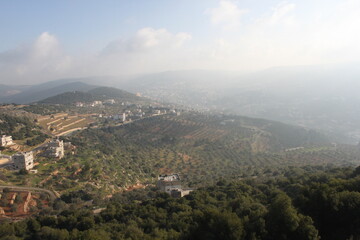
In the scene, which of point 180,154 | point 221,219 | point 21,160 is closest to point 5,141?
point 21,160

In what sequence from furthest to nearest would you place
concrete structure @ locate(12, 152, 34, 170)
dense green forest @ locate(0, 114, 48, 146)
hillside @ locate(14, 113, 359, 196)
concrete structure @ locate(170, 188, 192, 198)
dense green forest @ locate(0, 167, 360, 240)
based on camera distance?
1. dense green forest @ locate(0, 114, 48, 146)
2. hillside @ locate(14, 113, 359, 196)
3. concrete structure @ locate(12, 152, 34, 170)
4. concrete structure @ locate(170, 188, 192, 198)
5. dense green forest @ locate(0, 167, 360, 240)

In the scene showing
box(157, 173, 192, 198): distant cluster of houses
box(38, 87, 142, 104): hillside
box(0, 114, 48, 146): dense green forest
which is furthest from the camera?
box(38, 87, 142, 104): hillside

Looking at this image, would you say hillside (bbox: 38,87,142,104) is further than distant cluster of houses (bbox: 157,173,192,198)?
Yes

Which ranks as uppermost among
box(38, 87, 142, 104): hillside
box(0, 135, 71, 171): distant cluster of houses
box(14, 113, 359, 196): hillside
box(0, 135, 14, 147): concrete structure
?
box(38, 87, 142, 104): hillside

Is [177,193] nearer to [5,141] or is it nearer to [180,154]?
[180,154]

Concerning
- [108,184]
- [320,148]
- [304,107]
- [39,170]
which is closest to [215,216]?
[108,184]

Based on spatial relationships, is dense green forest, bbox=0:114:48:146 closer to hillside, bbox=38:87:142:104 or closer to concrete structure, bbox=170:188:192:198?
concrete structure, bbox=170:188:192:198

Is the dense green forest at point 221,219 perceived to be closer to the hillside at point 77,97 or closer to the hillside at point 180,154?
the hillside at point 180,154

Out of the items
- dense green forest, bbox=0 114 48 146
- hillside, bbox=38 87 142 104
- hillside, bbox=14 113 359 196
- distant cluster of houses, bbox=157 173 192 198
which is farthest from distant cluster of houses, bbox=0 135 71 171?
hillside, bbox=38 87 142 104

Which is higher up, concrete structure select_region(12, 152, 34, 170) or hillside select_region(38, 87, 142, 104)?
hillside select_region(38, 87, 142, 104)
